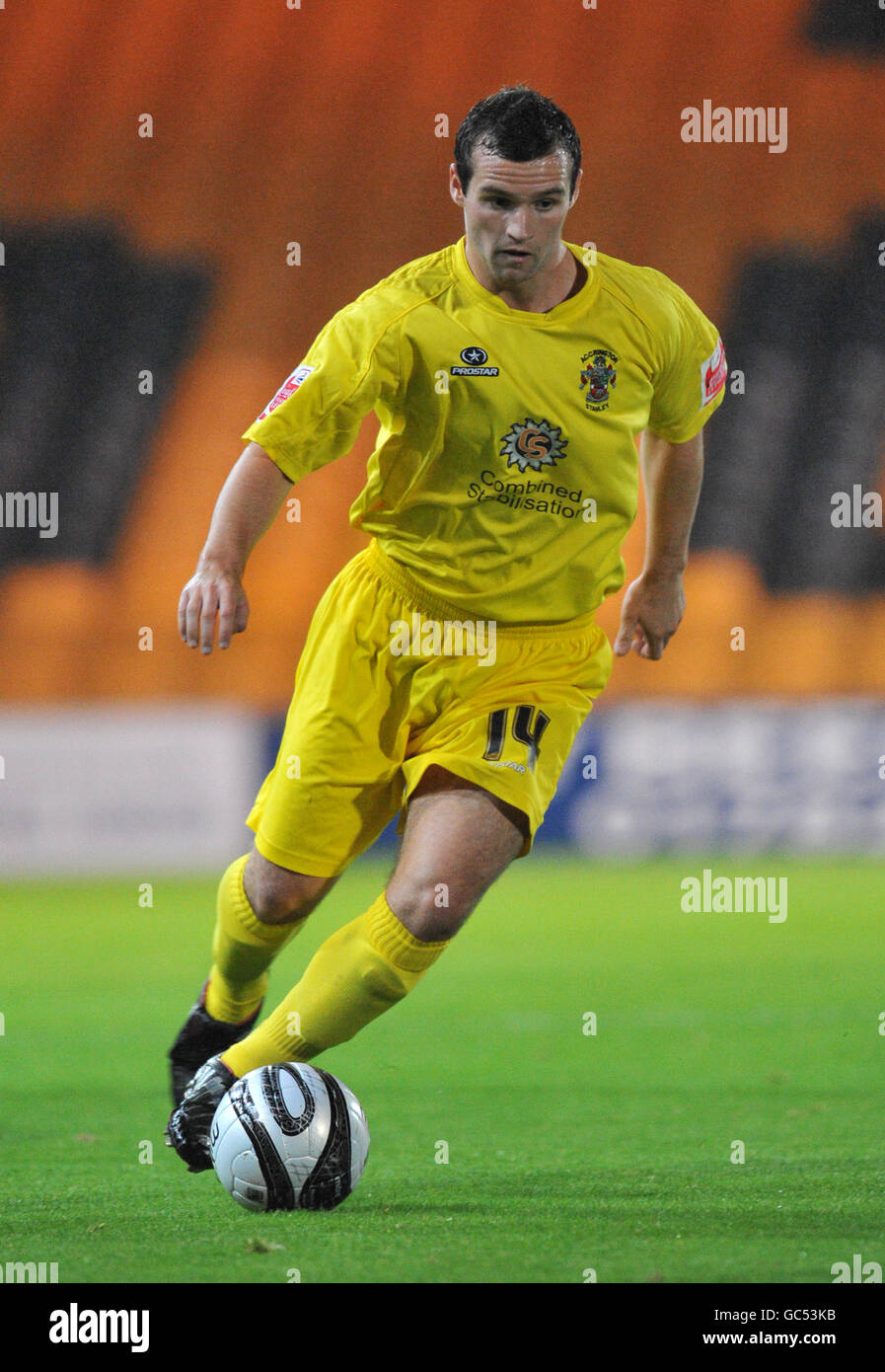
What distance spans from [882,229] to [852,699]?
14.5 feet

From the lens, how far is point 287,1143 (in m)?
3.22

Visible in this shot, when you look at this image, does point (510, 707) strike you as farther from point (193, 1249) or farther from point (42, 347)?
point (42, 347)

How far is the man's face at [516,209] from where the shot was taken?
11.0 feet

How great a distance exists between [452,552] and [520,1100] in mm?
1773

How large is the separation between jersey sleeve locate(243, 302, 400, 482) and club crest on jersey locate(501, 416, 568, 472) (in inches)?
11.9

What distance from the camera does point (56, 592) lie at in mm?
11922

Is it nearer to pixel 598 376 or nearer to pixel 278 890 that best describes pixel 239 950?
pixel 278 890

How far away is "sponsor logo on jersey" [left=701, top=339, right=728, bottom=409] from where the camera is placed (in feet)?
12.7
